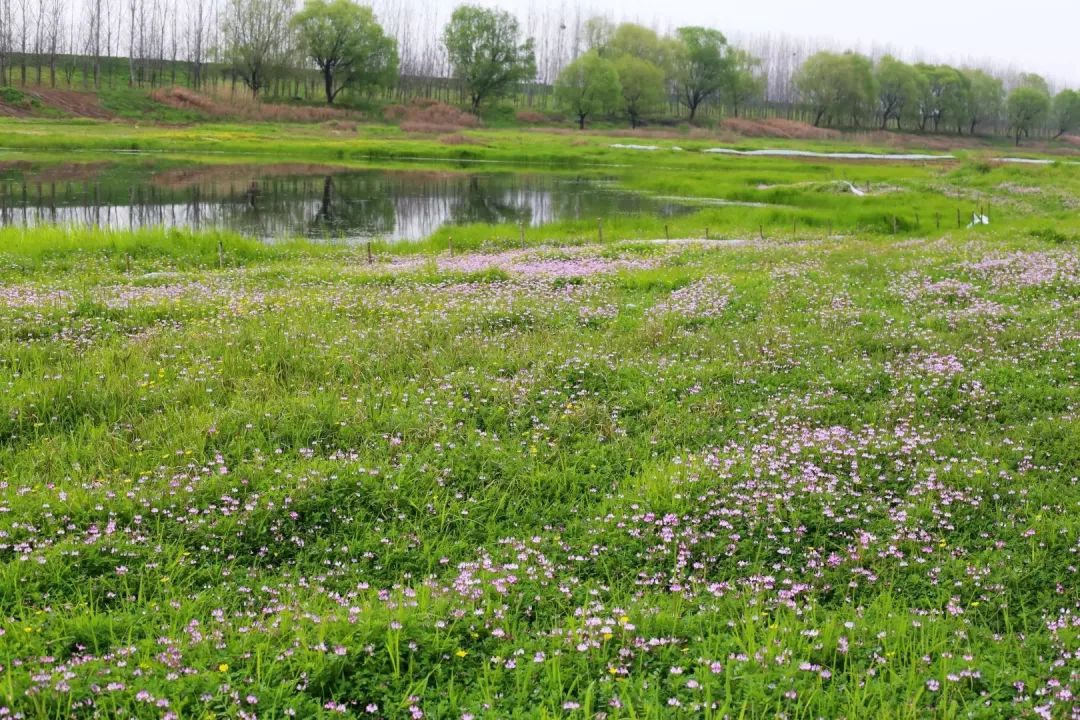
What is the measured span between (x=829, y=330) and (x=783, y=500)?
22.9ft

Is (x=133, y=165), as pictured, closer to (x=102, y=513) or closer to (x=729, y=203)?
(x=729, y=203)

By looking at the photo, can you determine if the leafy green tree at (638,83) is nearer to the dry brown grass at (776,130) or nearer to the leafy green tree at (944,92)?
the dry brown grass at (776,130)

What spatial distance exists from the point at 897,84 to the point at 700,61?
37.3 m

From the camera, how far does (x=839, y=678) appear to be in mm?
4898

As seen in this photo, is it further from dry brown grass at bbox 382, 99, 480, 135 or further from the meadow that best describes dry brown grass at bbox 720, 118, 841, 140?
the meadow

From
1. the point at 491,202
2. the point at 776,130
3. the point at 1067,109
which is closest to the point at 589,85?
the point at 776,130

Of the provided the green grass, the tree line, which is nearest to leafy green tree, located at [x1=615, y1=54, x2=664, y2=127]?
the tree line

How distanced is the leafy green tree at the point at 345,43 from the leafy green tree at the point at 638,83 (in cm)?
3272

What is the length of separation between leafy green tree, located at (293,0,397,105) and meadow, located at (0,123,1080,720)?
10119 cm

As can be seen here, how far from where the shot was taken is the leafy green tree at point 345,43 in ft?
352

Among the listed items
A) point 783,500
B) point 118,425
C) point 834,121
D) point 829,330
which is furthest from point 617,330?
point 834,121

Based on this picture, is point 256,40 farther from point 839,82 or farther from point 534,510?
point 534,510

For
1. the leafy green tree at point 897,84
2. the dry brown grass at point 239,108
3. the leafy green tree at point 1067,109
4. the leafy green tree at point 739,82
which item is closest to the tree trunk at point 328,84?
the dry brown grass at point 239,108

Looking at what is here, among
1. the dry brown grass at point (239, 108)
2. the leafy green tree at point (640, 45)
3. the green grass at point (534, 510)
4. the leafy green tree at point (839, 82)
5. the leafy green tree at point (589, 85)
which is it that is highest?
the leafy green tree at point (640, 45)
